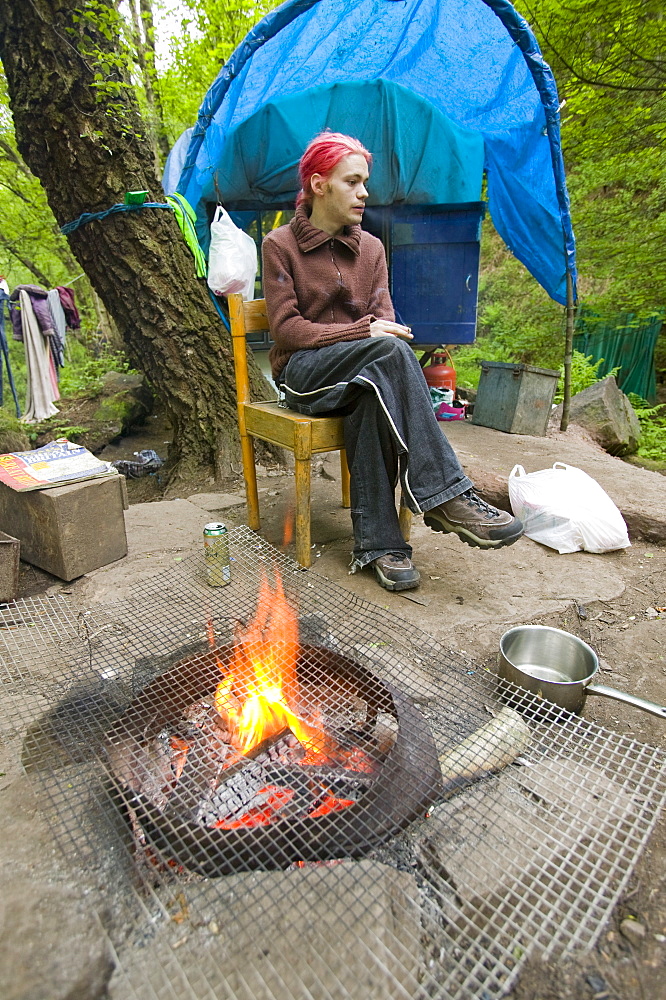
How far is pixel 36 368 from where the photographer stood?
7668mm

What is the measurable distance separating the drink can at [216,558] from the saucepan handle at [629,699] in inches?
60.0

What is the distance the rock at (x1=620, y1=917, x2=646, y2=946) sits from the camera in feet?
3.65

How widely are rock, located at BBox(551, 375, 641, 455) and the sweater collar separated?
13.2 ft

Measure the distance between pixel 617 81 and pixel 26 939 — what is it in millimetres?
8565

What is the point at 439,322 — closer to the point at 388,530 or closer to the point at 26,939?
the point at 388,530

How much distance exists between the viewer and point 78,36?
356 cm

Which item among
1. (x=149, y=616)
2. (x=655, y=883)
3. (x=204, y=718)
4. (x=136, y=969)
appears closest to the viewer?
(x=136, y=969)

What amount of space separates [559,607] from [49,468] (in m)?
2.50

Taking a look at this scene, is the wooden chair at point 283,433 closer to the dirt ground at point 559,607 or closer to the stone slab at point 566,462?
the dirt ground at point 559,607

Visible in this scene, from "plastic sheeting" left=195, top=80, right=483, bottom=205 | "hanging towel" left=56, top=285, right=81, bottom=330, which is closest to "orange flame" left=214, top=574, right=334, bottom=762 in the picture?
"plastic sheeting" left=195, top=80, right=483, bottom=205

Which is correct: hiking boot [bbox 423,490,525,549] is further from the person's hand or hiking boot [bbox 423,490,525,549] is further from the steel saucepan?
the person's hand

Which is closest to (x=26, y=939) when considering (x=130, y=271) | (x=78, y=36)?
(x=130, y=271)

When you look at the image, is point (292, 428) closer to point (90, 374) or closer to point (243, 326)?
point (243, 326)

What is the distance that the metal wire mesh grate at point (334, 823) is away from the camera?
105cm
